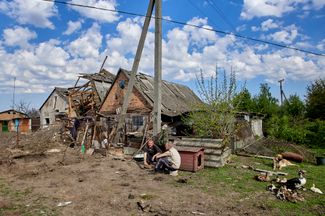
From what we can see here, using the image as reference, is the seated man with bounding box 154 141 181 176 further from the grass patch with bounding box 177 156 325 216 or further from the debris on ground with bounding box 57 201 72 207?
the debris on ground with bounding box 57 201 72 207

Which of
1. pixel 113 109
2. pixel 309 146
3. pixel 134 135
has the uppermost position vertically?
pixel 113 109

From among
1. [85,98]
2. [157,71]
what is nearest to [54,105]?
[85,98]

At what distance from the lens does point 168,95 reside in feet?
65.6

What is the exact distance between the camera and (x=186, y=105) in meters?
20.4

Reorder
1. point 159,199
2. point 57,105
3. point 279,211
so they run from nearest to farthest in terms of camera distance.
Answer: point 279,211
point 159,199
point 57,105

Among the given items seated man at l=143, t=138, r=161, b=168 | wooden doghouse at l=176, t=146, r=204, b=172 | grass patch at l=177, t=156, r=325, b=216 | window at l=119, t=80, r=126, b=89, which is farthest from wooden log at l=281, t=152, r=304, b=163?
window at l=119, t=80, r=126, b=89

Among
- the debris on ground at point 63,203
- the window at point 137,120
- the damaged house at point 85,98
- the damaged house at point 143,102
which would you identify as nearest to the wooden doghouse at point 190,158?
the debris on ground at point 63,203

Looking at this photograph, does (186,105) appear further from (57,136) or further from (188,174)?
(188,174)

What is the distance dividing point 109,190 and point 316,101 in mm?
21418

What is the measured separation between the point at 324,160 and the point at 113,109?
14.6 m

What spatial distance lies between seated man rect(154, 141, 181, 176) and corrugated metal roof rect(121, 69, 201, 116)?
7913mm

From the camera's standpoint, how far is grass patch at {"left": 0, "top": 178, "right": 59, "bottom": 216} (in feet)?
15.3

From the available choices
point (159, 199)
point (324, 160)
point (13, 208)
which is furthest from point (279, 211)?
point (324, 160)

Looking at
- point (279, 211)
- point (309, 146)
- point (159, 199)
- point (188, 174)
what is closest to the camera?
point (279, 211)
